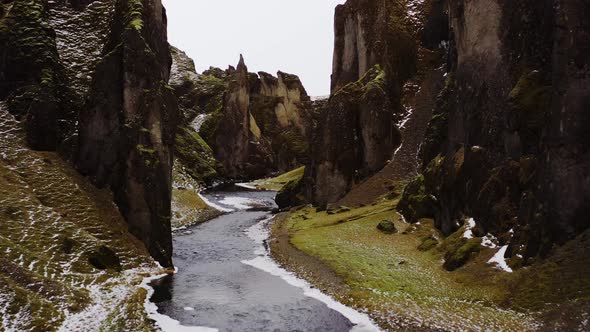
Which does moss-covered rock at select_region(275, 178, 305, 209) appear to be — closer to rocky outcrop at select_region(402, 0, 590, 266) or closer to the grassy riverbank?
the grassy riverbank

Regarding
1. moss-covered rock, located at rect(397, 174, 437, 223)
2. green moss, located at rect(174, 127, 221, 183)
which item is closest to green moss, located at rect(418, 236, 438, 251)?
moss-covered rock, located at rect(397, 174, 437, 223)

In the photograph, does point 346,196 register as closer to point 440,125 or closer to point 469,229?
point 440,125

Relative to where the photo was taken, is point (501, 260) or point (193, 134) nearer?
point (501, 260)

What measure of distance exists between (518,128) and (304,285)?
68.4 ft

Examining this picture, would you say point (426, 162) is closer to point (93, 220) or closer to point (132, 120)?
point (132, 120)

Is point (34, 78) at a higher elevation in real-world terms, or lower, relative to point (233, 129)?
higher

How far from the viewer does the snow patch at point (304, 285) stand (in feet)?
94.5

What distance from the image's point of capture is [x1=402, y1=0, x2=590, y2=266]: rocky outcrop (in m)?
28.9

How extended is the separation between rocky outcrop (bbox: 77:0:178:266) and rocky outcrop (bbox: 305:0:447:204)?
3539 cm

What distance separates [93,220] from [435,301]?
2839 centimetres

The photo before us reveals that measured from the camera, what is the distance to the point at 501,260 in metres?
32.8

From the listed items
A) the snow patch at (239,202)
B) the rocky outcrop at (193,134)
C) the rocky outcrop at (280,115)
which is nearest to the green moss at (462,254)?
the snow patch at (239,202)

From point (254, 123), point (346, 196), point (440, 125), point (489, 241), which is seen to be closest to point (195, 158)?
point (254, 123)

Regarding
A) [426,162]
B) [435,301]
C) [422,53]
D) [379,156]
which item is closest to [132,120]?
[435,301]
